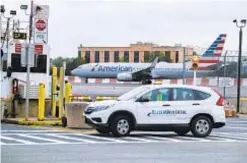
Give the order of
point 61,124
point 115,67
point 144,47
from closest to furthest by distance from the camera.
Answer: point 61,124
point 115,67
point 144,47

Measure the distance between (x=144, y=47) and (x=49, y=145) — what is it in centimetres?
7838

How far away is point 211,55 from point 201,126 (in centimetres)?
2376

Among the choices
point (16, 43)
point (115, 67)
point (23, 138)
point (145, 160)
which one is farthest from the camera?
point (115, 67)

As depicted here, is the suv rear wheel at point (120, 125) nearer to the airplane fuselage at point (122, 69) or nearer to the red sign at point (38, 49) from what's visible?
the red sign at point (38, 49)

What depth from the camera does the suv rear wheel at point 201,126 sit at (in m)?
19.2

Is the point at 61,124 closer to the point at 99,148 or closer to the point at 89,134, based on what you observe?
the point at 89,134

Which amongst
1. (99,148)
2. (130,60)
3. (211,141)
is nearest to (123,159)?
(99,148)

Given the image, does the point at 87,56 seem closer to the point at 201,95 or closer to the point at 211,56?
the point at 211,56

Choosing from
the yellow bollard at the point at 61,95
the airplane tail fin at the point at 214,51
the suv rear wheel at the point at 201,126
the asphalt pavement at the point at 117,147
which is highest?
the airplane tail fin at the point at 214,51

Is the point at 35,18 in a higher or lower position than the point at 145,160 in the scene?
higher

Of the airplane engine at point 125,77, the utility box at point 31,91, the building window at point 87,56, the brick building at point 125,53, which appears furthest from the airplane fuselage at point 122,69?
the utility box at point 31,91

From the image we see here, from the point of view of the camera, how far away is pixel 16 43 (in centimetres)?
2542

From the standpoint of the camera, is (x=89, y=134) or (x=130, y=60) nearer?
(x=89, y=134)

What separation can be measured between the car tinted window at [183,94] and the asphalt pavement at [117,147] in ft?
3.60
